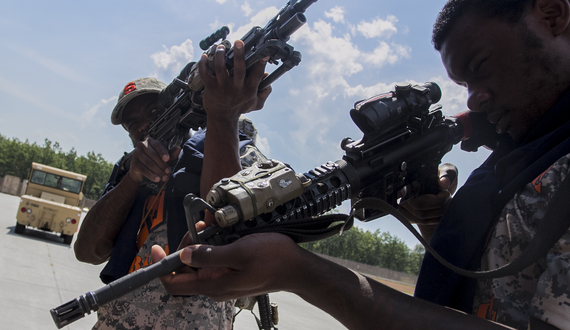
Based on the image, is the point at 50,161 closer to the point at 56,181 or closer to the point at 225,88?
the point at 56,181

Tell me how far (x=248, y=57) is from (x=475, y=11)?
1084mm

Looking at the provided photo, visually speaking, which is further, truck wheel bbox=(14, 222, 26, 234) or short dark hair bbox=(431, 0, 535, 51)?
truck wheel bbox=(14, 222, 26, 234)

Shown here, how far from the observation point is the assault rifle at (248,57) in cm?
204

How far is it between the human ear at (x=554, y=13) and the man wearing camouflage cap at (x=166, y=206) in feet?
4.01

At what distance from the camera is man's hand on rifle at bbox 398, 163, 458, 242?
6.27 ft

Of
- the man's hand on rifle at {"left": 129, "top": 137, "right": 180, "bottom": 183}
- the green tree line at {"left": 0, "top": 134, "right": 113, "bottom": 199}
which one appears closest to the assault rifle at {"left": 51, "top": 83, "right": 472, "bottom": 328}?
the man's hand on rifle at {"left": 129, "top": 137, "right": 180, "bottom": 183}

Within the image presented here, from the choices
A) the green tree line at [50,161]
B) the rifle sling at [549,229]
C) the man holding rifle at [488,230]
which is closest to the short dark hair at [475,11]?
the man holding rifle at [488,230]

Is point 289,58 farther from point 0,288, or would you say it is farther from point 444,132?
point 0,288

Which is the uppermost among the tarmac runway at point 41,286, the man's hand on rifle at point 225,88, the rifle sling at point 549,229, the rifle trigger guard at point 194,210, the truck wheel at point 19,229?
the man's hand on rifle at point 225,88

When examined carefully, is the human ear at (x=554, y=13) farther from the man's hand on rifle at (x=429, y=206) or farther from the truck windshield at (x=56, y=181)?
the truck windshield at (x=56, y=181)

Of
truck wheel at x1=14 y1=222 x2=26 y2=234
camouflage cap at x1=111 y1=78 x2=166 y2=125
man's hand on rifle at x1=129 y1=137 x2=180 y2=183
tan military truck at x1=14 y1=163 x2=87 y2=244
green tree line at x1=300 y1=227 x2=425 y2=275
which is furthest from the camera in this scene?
green tree line at x1=300 y1=227 x2=425 y2=275

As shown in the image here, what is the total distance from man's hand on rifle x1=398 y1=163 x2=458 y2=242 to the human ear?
0.88 m

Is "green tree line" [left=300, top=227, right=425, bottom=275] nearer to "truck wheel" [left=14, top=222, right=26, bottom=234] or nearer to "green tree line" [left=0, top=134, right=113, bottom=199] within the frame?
"green tree line" [left=0, top=134, right=113, bottom=199]

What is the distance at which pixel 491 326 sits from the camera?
3.22 ft
